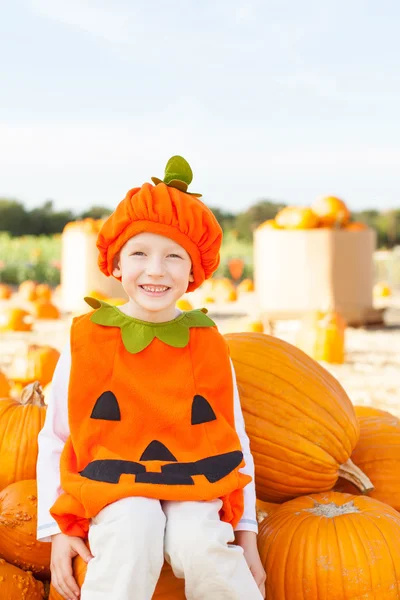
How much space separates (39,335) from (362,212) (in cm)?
3573

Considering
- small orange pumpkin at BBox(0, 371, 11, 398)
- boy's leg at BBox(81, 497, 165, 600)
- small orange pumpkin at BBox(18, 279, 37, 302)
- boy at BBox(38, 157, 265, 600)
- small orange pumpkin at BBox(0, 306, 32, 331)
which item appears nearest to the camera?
boy's leg at BBox(81, 497, 165, 600)

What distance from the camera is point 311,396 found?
7.76 ft

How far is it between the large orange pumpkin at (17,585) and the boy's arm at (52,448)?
191mm

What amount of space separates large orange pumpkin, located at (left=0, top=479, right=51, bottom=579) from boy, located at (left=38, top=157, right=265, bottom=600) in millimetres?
203

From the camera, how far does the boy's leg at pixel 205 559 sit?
1696mm

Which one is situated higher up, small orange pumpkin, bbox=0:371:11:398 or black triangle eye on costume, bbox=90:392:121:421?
black triangle eye on costume, bbox=90:392:121:421

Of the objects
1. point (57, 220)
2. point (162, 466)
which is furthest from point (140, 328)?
point (57, 220)

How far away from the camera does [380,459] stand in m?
2.54

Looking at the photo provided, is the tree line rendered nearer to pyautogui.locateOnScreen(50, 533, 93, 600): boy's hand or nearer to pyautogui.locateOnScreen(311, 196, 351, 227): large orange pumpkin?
pyautogui.locateOnScreen(311, 196, 351, 227): large orange pumpkin

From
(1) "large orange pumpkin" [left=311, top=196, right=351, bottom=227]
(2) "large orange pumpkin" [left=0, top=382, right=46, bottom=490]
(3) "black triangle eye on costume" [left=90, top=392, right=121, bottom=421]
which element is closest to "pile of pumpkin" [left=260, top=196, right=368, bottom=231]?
(1) "large orange pumpkin" [left=311, top=196, right=351, bottom=227]

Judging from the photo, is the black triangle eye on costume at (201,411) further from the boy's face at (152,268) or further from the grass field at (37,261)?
the grass field at (37,261)

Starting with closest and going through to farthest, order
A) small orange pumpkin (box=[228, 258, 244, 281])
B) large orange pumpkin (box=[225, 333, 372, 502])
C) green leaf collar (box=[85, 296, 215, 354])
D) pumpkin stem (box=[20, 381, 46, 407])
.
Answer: green leaf collar (box=[85, 296, 215, 354])
large orange pumpkin (box=[225, 333, 372, 502])
pumpkin stem (box=[20, 381, 46, 407])
small orange pumpkin (box=[228, 258, 244, 281])

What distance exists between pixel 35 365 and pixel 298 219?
5493 millimetres

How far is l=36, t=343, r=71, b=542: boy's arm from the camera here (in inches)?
75.6
